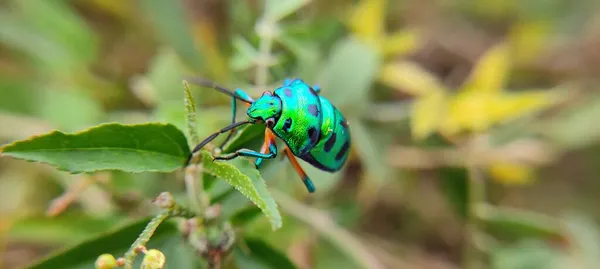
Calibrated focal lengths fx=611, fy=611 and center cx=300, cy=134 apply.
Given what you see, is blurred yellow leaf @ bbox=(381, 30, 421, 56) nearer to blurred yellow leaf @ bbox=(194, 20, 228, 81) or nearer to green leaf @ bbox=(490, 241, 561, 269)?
blurred yellow leaf @ bbox=(194, 20, 228, 81)

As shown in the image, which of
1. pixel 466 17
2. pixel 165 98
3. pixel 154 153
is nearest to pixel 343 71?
pixel 165 98

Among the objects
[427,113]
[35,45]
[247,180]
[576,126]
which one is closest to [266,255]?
[247,180]

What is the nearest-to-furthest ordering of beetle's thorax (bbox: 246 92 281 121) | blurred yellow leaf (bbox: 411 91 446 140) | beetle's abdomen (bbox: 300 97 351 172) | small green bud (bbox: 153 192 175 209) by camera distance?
small green bud (bbox: 153 192 175 209) < beetle's thorax (bbox: 246 92 281 121) < beetle's abdomen (bbox: 300 97 351 172) < blurred yellow leaf (bbox: 411 91 446 140)

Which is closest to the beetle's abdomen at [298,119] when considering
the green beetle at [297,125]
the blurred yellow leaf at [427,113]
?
the green beetle at [297,125]

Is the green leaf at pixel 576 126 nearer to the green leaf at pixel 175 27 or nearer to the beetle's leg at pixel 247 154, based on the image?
the green leaf at pixel 175 27

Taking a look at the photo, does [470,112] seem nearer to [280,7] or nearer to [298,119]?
[280,7]

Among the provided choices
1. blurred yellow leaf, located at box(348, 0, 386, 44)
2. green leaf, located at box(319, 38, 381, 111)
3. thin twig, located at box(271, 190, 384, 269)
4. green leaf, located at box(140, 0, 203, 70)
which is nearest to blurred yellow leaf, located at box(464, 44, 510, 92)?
blurred yellow leaf, located at box(348, 0, 386, 44)

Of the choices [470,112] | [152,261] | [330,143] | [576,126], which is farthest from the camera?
[576,126]

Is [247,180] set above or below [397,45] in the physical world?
below

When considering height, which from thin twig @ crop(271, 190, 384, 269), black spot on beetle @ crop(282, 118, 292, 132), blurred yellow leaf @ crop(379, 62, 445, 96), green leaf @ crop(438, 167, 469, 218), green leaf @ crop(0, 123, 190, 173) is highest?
blurred yellow leaf @ crop(379, 62, 445, 96)
